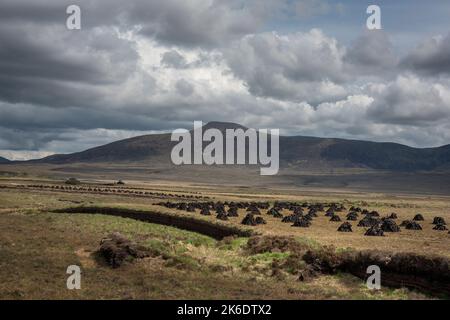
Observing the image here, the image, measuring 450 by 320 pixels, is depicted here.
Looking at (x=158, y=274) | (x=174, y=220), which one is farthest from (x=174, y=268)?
(x=174, y=220)

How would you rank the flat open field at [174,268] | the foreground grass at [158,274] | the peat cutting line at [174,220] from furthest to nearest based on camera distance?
the peat cutting line at [174,220] < the flat open field at [174,268] < the foreground grass at [158,274]

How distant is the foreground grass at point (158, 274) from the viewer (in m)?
22.1

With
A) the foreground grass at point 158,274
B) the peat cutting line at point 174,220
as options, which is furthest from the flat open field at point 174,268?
the peat cutting line at point 174,220

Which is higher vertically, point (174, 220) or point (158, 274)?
point (174, 220)

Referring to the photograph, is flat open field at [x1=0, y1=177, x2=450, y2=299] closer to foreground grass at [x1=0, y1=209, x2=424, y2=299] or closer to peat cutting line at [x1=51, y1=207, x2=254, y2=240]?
foreground grass at [x1=0, y1=209, x2=424, y2=299]

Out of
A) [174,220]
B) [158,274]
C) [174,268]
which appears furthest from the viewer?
[174,220]

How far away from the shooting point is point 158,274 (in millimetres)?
27000

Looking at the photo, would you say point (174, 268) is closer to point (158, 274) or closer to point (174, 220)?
point (158, 274)

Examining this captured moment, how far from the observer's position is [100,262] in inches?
1193

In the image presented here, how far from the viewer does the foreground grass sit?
22.1 m

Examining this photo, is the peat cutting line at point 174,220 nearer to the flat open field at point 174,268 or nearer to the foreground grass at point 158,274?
the flat open field at point 174,268

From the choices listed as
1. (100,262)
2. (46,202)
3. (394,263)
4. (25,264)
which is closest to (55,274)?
(25,264)
